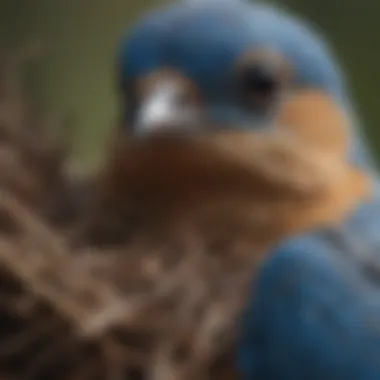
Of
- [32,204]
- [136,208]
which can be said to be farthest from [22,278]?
[136,208]

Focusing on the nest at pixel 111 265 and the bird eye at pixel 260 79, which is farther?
the bird eye at pixel 260 79

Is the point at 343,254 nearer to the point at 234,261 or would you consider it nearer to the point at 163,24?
the point at 234,261

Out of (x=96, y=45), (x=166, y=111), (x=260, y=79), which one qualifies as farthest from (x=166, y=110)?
(x=96, y=45)

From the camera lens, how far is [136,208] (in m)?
1.21

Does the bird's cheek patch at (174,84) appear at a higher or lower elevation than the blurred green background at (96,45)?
lower

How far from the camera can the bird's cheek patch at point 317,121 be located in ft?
4.29

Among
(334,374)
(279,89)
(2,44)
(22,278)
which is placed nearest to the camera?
(22,278)

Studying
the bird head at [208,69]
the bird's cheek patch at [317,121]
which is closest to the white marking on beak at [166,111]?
the bird head at [208,69]

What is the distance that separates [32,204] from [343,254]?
29cm

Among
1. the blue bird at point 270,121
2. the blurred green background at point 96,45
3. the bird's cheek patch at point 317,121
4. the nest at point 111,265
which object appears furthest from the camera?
the blurred green background at point 96,45

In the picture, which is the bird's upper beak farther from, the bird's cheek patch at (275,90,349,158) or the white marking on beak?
the bird's cheek patch at (275,90,349,158)

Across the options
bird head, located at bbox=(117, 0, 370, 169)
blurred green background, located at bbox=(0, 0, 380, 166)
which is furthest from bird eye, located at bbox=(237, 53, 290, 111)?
blurred green background, located at bbox=(0, 0, 380, 166)

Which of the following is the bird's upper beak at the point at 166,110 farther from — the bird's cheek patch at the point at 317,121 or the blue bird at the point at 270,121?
the bird's cheek patch at the point at 317,121

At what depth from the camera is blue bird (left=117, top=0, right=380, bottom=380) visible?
1173 mm
